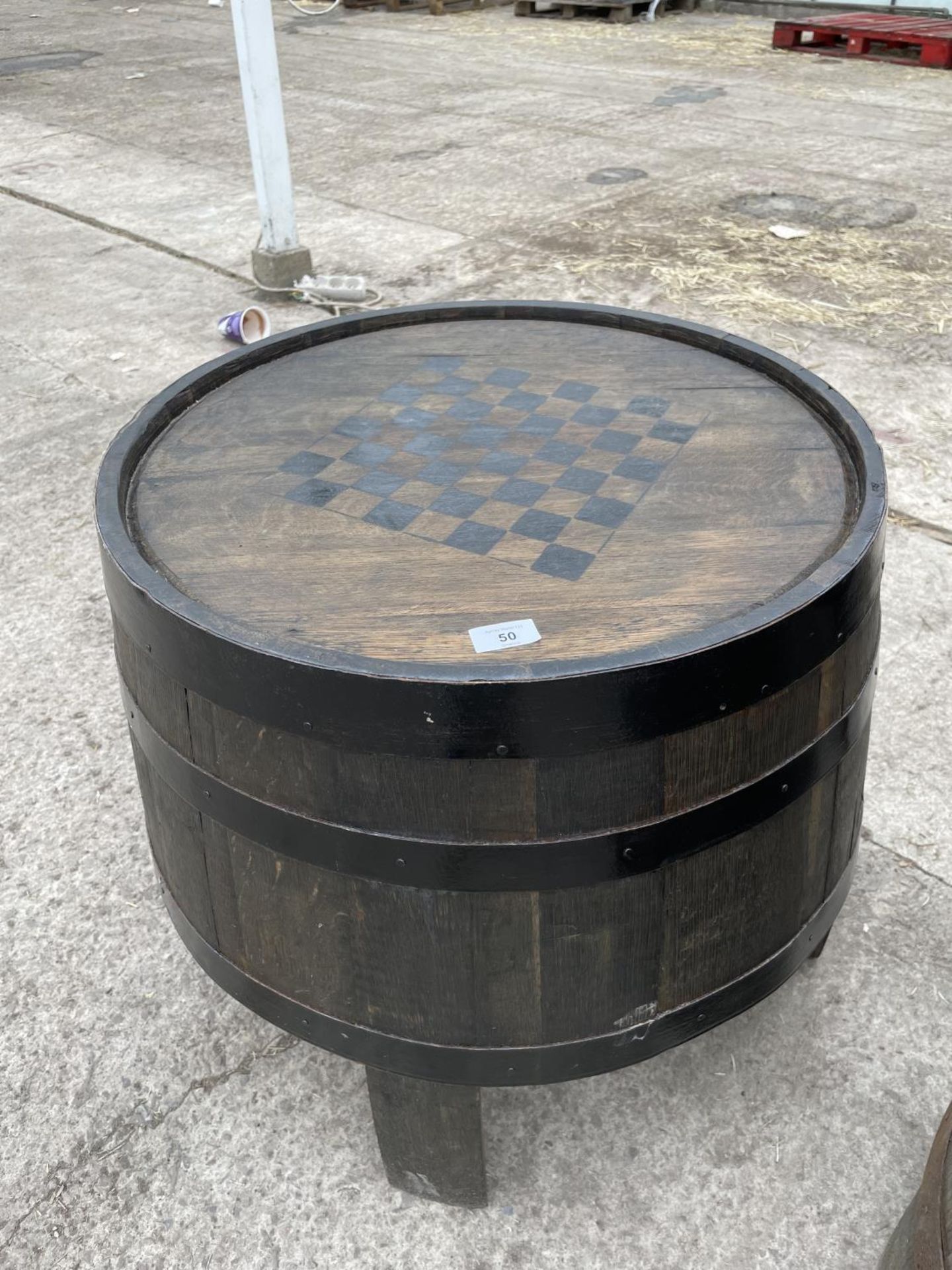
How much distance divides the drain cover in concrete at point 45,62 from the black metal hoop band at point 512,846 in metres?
12.2

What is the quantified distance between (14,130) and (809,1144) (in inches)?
387

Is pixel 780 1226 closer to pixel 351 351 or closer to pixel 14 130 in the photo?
pixel 351 351

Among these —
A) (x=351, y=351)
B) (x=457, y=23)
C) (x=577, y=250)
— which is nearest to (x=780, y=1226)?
(x=351, y=351)

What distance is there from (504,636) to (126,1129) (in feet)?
4.13

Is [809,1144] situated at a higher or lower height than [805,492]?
lower

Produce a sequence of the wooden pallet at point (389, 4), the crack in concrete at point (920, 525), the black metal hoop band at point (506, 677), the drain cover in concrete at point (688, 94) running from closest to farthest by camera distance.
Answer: the black metal hoop band at point (506, 677)
the crack in concrete at point (920, 525)
the drain cover in concrete at point (688, 94)
the wooden pallet at point (389, 4)

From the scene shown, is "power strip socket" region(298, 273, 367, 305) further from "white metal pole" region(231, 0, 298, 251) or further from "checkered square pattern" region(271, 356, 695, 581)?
"checkered square pattern" region(271, 356, 695, 581)

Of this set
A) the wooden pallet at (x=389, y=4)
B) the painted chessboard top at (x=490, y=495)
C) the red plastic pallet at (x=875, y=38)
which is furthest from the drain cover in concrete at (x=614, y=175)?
the wooden pallet at (x=389, y=4)

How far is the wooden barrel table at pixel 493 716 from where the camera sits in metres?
1.54

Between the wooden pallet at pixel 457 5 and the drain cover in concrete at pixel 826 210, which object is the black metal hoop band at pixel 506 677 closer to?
the drain cover in concrete at pixel 826 210

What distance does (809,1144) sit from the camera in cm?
208

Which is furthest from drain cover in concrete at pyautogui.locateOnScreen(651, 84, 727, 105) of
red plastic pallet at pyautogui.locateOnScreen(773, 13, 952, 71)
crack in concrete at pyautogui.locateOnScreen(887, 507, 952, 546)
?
crack in concrete at pyautogui.locateOnScreen(887, 507, 952, 546)

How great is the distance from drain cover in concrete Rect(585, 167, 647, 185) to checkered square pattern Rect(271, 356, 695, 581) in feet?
18.4

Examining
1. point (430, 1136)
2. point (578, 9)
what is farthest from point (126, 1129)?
point (578, 9)
